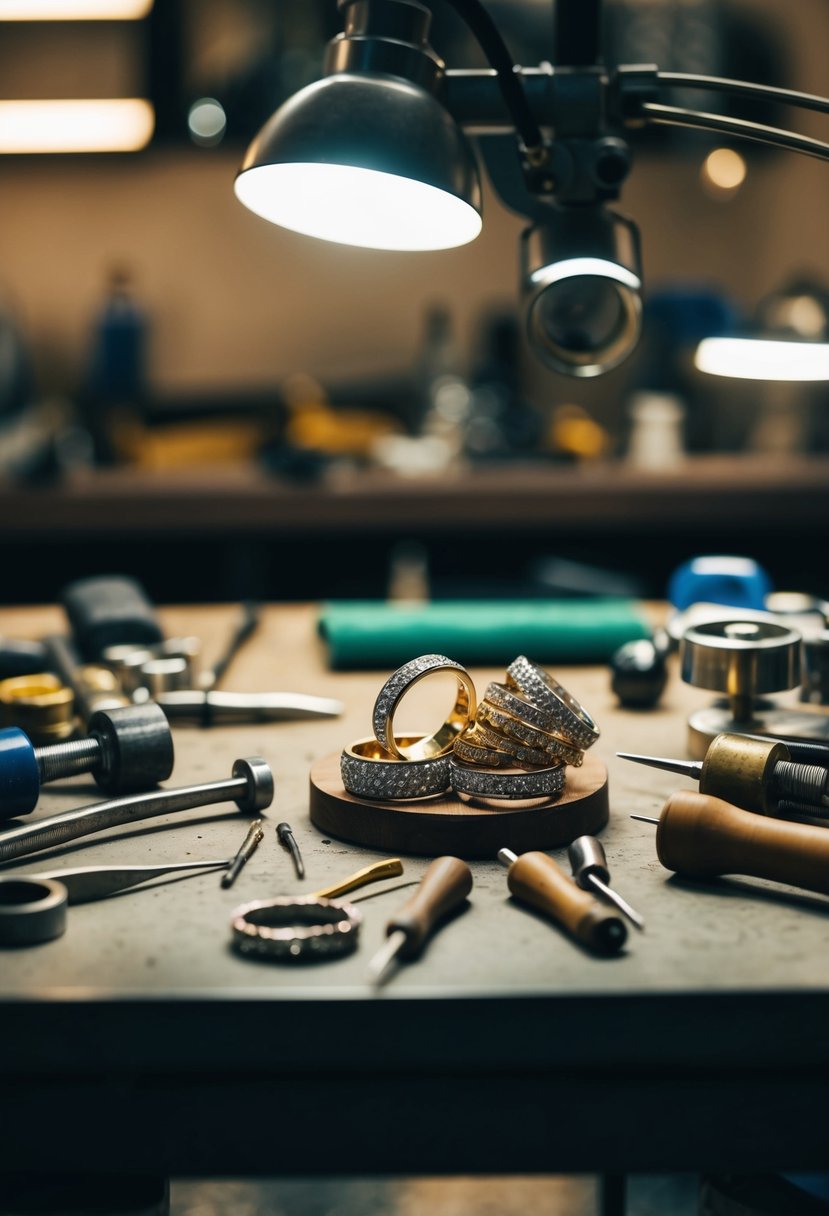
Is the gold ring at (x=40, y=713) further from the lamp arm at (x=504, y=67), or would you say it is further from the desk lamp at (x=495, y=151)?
the lamp arm at (x=504, y=67)

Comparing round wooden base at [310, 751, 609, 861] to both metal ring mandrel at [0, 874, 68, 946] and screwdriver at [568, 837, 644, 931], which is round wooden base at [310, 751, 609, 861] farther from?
metal ring mandrel at [0, 874, 68, 946]

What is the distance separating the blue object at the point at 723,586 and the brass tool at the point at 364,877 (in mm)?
736

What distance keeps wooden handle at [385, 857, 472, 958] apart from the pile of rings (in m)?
0.08

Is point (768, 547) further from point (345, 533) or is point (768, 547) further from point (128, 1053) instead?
point (128, 1053)

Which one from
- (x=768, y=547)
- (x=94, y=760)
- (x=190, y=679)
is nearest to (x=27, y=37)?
(x=768, y=547)

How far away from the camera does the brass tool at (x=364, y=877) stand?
31.3 inches

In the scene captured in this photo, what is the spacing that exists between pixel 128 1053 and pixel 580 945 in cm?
26

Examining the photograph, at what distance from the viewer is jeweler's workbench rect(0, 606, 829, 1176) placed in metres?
0.67

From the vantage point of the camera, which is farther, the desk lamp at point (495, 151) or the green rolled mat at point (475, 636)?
the green rolled mat at point (475, 636)

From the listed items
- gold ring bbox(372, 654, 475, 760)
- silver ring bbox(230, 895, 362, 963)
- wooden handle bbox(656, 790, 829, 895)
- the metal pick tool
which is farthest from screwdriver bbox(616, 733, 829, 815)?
the metal pick tool

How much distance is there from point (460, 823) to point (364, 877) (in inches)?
3.2

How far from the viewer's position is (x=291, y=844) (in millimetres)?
868

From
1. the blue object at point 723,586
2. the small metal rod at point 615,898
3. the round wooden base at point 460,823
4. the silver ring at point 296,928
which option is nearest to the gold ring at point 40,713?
the round wooden base at point 460,823

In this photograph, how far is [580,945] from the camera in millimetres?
732
